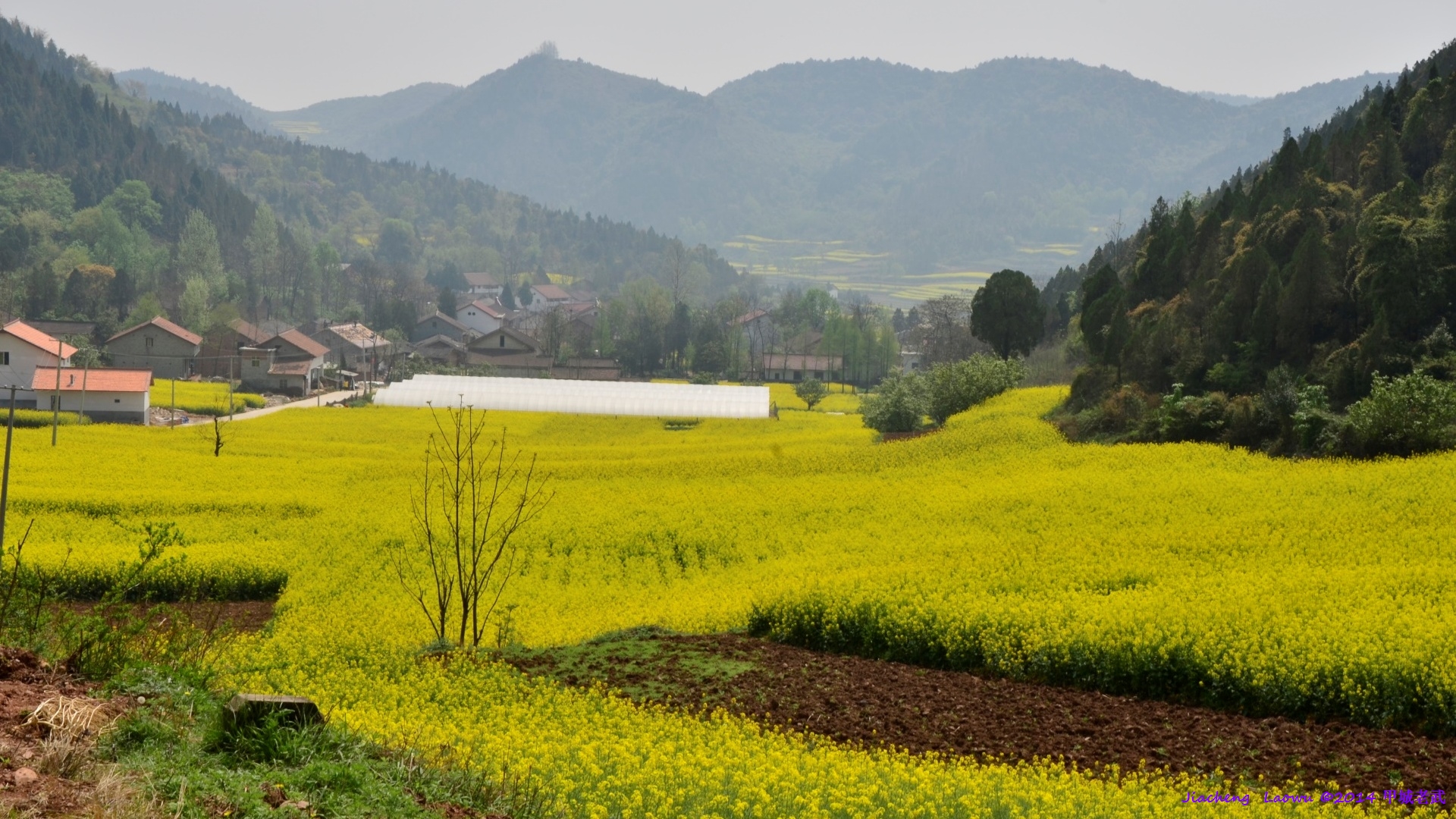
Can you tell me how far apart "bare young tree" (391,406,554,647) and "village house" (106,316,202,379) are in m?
61.1

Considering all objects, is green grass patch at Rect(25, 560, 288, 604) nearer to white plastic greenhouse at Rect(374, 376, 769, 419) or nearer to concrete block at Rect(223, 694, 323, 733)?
concrete block at Rect(223, 694, 323, 733)

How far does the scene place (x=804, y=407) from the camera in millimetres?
77812

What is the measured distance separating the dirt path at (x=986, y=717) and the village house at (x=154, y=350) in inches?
3135

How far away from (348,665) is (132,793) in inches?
286

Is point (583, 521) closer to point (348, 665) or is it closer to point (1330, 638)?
point (348, 665)

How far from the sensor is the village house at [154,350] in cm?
8538

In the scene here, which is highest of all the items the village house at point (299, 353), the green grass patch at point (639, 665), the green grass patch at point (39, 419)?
the village house at point (299, 353)

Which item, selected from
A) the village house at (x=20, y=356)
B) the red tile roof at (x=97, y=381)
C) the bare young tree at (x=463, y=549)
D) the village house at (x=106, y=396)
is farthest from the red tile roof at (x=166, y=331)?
the bare young tree at (x=463, y=549)

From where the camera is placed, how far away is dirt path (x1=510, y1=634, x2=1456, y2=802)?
11.2 meters

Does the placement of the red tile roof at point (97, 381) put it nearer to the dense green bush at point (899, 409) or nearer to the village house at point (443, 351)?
the dense green bush at point (899, 409)

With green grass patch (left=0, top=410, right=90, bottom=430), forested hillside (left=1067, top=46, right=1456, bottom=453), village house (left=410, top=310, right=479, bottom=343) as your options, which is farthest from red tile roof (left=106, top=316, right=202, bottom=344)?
forested hillside (left=1067, top=46, right=1456, bottom=453)

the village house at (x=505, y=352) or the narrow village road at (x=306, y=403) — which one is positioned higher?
the village house at (x=505, y=352)

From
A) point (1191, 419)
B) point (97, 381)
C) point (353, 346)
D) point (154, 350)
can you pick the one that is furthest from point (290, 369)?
point (1191, 419)

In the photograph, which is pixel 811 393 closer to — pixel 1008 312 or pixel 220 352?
pixel 1008 312
